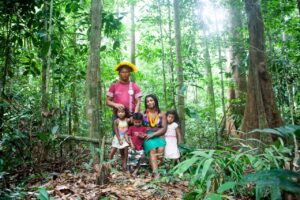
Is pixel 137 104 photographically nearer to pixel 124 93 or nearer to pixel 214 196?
pixel 124 93

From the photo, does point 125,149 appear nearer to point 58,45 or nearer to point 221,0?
point 58,45

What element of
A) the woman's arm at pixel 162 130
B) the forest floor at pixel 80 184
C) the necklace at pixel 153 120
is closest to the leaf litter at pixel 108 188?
the forest floor at pixel 80 184

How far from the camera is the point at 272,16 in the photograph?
284 inches

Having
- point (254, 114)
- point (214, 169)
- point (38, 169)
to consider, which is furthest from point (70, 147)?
point (254, 114)

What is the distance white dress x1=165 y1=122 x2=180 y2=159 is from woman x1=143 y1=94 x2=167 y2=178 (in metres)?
0.13

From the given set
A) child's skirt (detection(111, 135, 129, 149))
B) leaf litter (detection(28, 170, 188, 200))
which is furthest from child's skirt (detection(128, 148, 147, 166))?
leaf litter (detection(28, 170, 188, 200))

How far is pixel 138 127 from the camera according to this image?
16.7ft

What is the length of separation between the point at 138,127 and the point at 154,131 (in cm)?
25

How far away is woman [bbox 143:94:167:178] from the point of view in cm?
493

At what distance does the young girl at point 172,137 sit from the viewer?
5.14 metres

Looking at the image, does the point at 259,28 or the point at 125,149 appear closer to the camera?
the point at 125,149

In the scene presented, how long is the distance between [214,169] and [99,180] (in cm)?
157

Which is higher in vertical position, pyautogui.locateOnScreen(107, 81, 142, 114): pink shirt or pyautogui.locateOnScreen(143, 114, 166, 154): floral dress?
pyautogui.locateOnScreen(107, 81, 142, 114): pink shirt

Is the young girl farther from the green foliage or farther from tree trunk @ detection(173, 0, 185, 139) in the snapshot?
the green foliage
